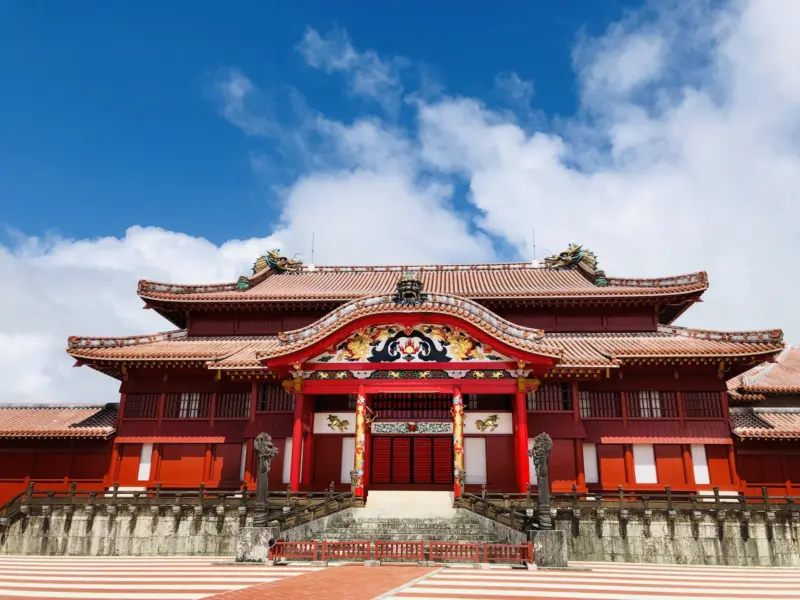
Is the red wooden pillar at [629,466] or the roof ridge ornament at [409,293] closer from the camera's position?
the roof ridge ornament at [409,293]

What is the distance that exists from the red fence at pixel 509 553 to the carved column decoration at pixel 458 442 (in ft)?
11.6

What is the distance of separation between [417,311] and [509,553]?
8476 mm

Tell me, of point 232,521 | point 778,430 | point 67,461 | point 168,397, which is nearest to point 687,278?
point 778,430

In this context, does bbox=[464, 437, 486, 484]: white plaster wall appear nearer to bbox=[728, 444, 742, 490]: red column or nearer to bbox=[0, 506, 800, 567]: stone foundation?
bbox=[0, 506, 800, 567]: stone foundation

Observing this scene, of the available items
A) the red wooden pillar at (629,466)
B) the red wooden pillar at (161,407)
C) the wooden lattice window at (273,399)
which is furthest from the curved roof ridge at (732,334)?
the red wooden pillar at (161,407)

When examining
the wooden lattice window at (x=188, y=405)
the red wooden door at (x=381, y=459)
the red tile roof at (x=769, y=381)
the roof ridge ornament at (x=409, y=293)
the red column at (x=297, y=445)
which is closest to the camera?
the red column at (x=297, y=445)

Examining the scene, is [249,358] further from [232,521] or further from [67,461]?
[67,461]

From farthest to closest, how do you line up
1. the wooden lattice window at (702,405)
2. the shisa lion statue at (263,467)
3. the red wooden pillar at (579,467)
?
the wooden lattice window at (702,405) → the red wooden pillar at (579,467) → the shisa lion statue at (263,467)

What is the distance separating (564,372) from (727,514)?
260 inches

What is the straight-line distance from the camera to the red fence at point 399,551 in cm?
1380

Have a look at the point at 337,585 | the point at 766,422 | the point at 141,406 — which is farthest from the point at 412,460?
the point at 766,422

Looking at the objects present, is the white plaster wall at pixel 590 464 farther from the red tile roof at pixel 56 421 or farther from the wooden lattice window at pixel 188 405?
the red tile roof at pixel 56 421

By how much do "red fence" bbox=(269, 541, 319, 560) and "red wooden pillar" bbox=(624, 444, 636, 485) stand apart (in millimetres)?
12749

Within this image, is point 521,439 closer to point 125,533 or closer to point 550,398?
point 550,398
